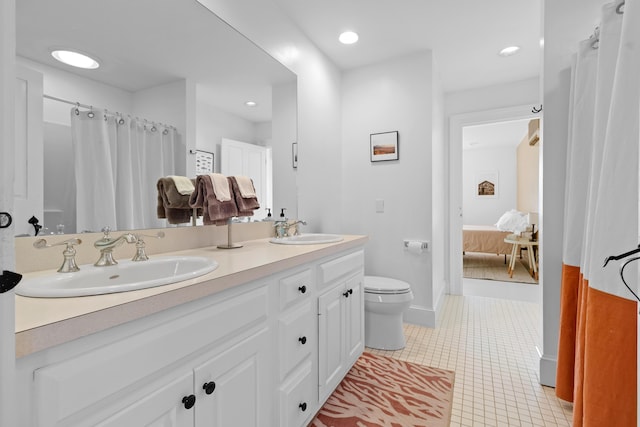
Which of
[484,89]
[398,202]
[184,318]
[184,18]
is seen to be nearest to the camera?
[184,318]

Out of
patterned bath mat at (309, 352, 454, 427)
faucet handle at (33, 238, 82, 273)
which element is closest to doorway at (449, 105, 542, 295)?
patterned bath mat at (309, 352, 454, 427)

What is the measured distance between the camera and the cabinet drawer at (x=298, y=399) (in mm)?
1230

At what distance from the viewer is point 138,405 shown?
2.29 feet

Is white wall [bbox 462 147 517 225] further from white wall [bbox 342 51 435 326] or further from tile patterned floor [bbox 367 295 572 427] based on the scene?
white wall [bbox 342 51 435 326]

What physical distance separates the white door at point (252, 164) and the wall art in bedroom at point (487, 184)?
7.06 metres

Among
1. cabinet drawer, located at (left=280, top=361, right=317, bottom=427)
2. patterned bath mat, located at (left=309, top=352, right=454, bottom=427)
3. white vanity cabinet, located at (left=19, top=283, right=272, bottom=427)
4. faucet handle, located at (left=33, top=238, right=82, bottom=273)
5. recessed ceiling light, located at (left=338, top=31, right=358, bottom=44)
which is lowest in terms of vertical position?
patterned bath mat, located at (left=309, top=352, right=454, bottom=427)

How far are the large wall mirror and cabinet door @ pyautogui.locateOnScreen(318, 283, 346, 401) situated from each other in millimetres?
799

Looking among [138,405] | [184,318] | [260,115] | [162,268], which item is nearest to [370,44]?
[260,115]

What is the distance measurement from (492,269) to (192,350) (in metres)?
5.32

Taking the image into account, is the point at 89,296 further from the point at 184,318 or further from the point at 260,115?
the point at 260,115

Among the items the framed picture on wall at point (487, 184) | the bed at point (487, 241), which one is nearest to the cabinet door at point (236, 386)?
the bed at point (487, 241)

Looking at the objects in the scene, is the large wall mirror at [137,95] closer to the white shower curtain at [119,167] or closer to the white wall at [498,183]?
the white shower curtain at [119,167]

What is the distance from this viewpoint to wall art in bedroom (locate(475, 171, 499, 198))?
24.8 ft

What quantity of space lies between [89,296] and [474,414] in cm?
181
